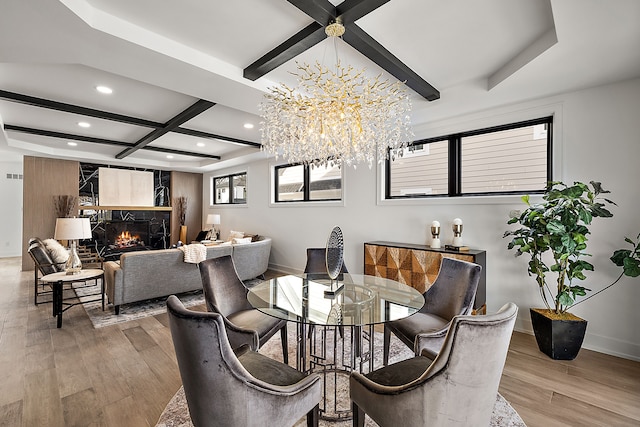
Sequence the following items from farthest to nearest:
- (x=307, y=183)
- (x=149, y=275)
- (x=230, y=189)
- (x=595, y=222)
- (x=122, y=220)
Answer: (x=230, y=189), (x=122, y=220), (x=307, y=183), (x=149, y=275), (x=595, y=222)

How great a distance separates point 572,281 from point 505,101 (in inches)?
78.3

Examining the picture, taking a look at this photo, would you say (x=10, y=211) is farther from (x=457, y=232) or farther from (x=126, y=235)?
(x=457, y=232)

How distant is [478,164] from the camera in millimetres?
3621

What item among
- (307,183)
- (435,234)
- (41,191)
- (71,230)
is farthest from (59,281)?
(41,191)

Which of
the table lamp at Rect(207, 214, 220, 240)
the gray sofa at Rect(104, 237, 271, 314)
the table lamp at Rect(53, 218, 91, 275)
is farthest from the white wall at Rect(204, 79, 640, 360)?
the table lamp at Rect(207, 214, 220, 240)

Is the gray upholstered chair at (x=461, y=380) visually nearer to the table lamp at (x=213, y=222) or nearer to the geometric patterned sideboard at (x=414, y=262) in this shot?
the geometric patterned sideboard at (x=414, y=262)

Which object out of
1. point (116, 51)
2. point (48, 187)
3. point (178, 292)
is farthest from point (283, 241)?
point (48, 187)

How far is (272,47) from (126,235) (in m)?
7.53

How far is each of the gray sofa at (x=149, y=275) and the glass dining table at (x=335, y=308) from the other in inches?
83.6

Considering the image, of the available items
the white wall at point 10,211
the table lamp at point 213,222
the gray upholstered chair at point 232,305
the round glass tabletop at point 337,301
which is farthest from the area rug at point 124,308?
the white wall at point 10,211

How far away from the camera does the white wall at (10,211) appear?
26.0 feet

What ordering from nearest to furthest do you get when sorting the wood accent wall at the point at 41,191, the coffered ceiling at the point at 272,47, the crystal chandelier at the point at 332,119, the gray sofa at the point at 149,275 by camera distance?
the coffered ceiling at the point at 272,47 → the crystal chandelier at the point at 332,119 → the gray sofa at the point at 149,275 → the wood accent wall at the point at 41,191

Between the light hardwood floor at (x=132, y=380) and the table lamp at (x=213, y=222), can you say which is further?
the table lamp at (x=213, y=222)

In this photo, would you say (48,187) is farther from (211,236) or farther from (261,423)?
(261,423)
